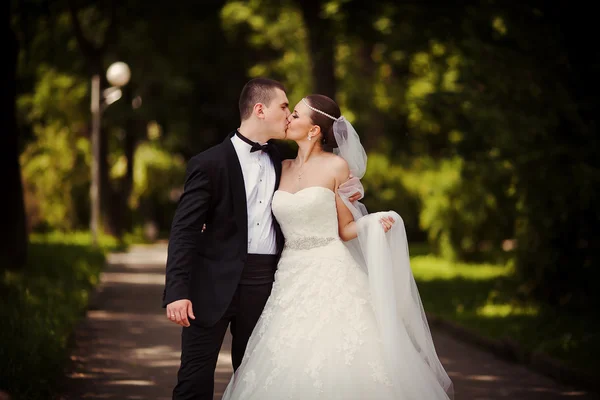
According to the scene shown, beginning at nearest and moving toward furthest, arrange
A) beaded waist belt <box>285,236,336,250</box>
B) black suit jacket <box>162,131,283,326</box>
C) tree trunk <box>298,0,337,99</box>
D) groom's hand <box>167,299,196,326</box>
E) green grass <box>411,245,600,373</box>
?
groom's hand <box>167,299,196,326</box> → black suit jacket <box>162,131,283,326</box> → beaded waist belt <box>285,236,336,250</box> → green grass <box>411,245,600,373</box> → tree trunk <box>298,0,337,99</box>

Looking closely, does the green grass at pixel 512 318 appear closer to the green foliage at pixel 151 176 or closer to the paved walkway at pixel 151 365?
the paved walkway at pixel 151 365

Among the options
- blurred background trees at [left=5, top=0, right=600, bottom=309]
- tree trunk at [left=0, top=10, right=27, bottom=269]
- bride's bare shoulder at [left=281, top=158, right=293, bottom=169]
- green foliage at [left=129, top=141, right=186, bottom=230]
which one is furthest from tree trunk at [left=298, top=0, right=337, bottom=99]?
green foliage at [left=129, top=141, right=186, bottom=230]

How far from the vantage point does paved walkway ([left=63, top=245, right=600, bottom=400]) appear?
8711mm

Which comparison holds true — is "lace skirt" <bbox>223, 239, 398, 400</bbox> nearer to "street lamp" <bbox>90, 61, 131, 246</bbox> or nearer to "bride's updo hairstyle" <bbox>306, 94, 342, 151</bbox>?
"bride's updo hairstyle" <bbox>306, 94, 342, 151</bbox>

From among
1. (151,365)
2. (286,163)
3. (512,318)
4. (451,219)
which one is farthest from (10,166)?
(451,219)

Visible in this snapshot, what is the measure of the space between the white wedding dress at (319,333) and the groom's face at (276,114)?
0.39m

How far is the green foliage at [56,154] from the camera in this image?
1435 inches

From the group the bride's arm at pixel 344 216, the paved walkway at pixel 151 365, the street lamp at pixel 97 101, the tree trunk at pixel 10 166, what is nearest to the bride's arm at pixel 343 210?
the bride's arm at pixel 344 216

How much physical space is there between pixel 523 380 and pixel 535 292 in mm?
6045

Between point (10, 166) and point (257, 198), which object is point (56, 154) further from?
point (257, 198)

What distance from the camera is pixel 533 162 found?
41.9 ft

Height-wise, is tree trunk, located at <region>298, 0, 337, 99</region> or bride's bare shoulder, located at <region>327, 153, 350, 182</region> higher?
tree trunk, located at <region>298, 0, 337, 99</region>

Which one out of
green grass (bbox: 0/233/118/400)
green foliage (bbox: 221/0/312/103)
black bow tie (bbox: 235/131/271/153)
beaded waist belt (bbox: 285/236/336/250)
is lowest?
green grass (bbox: 0/233/118/400)

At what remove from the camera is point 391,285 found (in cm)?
615
